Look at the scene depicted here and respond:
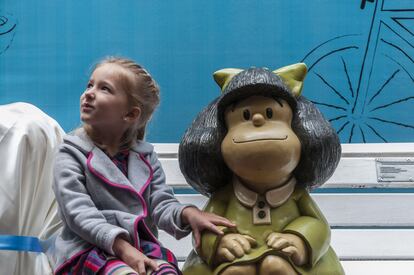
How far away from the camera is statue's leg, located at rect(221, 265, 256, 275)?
108cm

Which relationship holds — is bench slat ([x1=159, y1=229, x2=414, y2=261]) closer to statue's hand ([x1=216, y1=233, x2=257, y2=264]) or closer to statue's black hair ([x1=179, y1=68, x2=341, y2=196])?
statue's black hair ([x1=179, y1=68, x2=341, y2=196])

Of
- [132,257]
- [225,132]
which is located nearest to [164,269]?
[132,257]

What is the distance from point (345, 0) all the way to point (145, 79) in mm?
907

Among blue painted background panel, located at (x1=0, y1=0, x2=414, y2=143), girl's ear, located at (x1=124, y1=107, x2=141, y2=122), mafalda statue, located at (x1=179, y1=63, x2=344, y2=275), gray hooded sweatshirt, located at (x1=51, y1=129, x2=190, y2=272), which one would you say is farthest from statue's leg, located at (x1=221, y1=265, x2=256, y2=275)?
blue painted background panel, located at (x1=0, y1=0, x2=414, y2=143)

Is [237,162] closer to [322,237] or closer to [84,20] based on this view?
[322,237]

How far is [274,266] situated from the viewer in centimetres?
106

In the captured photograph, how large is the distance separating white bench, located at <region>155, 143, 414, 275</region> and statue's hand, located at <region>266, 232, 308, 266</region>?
681 millimetres

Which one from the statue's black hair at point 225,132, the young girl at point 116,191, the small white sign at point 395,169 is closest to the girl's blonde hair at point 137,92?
the young girl at point 116,191

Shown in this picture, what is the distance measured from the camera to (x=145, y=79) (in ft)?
4.11

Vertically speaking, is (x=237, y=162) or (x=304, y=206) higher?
(x=237, y=162)

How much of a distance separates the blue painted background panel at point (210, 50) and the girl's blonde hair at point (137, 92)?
57cm

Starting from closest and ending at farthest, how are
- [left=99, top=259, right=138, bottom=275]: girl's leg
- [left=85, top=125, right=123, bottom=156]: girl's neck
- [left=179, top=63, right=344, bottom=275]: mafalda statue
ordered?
[left=99, top=259, right=138, bottom=275]: girl's leg, [left=179, top=63, right=344, bottom=275]: mafalda statue, [left=85, top=125, right=123, bottom=156]: girl's neck

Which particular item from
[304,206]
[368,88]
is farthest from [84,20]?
[304,206]

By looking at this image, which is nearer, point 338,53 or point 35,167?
point 35,167
